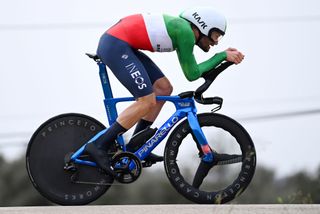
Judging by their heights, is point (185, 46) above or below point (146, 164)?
above

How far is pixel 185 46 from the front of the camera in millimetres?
10992

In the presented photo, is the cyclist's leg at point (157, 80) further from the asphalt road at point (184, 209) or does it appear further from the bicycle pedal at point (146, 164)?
the asphalt road at point (184, 209)

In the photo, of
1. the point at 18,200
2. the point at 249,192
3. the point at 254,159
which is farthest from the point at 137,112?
the point at 249,192

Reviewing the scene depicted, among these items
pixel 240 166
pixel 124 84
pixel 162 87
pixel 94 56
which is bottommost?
pixel 240 166

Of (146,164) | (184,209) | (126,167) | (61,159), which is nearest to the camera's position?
(184,209)

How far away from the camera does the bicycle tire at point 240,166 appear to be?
11.3m

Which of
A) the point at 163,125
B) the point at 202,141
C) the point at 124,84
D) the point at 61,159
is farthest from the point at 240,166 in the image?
the point at 61,159

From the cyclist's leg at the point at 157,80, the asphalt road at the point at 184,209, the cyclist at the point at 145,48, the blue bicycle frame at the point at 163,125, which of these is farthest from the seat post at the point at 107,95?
the asphalt road at the point at 184,209

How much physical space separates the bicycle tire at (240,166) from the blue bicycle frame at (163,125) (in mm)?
76

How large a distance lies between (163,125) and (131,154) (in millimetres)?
476

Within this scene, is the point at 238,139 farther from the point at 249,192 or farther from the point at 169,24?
the point at 249,192

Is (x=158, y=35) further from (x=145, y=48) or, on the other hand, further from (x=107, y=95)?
(x=107, y=95)

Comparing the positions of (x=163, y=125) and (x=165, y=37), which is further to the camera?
(x=163, y=125)

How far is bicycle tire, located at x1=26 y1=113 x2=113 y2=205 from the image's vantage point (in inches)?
453
